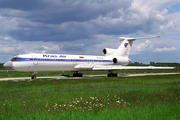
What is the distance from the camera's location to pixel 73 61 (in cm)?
3488

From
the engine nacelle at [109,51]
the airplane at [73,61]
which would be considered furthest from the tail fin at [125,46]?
the engine nacelle at [109,51]

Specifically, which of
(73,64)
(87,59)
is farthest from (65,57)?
(87,59)

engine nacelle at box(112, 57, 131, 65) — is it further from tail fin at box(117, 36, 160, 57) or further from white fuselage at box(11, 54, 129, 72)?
white fuselage at box(11, 54, 129, 72)

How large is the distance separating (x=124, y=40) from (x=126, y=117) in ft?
125

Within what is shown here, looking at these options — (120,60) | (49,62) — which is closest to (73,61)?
(49,62)

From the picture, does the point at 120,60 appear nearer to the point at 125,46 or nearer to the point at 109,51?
the point at 109,51

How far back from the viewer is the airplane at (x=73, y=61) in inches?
1136

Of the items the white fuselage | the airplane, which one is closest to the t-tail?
the airplane

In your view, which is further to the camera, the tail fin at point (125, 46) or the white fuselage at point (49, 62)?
the tail fin at point (125, 46)

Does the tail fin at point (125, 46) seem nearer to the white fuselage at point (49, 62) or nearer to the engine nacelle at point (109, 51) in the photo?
the engine nacelle at point (109, 51)

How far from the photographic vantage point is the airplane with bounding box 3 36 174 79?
28844 millimetres

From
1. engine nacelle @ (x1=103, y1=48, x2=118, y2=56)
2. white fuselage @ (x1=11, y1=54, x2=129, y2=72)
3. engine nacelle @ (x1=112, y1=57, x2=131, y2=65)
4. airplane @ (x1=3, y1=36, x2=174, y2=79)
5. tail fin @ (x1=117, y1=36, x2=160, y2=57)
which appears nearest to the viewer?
white fuselage @ (x1=11, y1=54, x2=129, y2=72)

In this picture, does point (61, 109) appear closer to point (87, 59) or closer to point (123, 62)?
point (87, 59)

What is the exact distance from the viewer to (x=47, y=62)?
30750 mm
